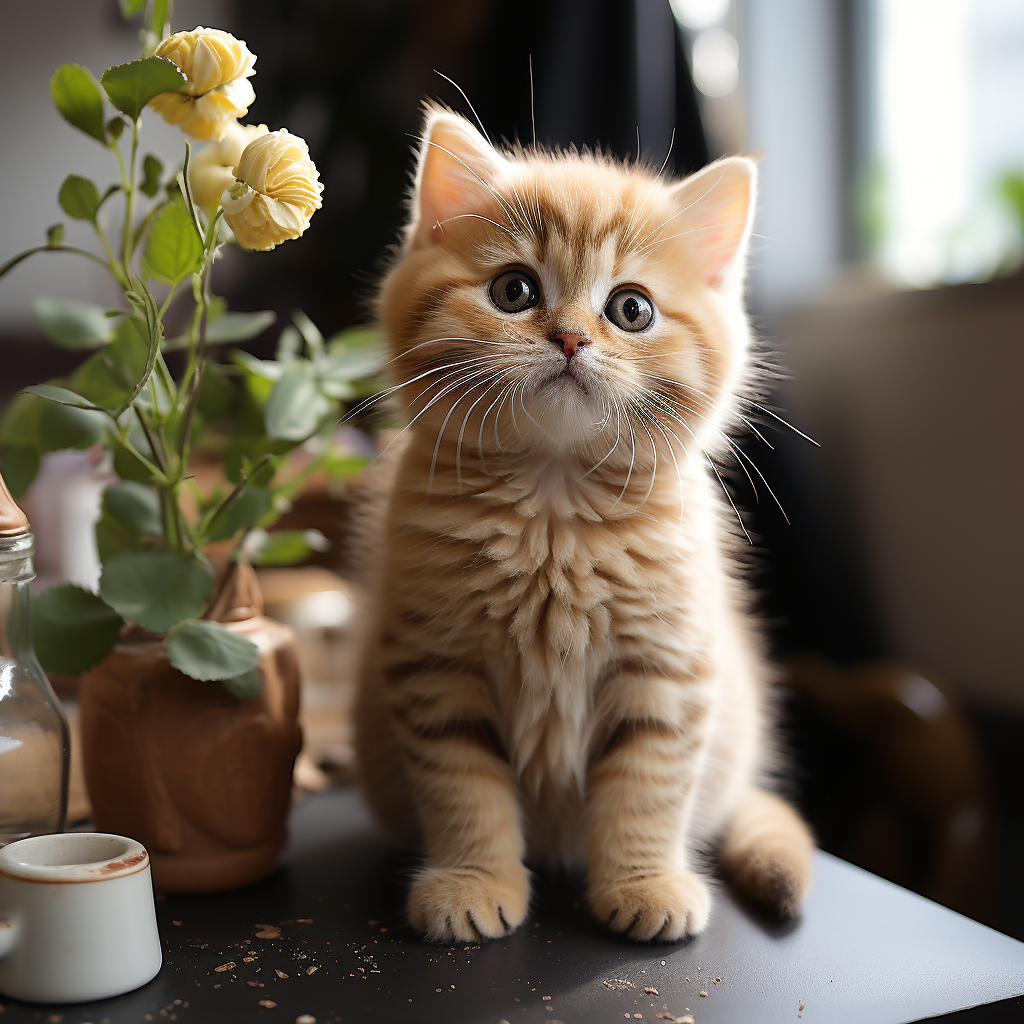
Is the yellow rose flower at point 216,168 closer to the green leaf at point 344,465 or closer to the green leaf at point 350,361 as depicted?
the green leaf at point 350,361

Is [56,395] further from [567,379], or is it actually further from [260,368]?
[567,379]

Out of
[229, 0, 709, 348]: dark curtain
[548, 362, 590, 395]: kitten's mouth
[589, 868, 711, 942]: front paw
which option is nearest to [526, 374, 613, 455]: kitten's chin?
[548, 362, 590, 395]: kitten's mouth

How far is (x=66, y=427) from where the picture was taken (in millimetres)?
750

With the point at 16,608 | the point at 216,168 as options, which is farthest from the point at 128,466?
the point at 216,168

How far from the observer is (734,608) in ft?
3.42

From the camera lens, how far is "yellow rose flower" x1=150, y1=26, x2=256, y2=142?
63cm

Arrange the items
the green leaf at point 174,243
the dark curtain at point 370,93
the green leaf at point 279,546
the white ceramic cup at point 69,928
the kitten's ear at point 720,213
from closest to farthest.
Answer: the white ceramic cup at point 69,928 → the green leaf at point 174,243 → the kitten's ear at point 720,213 → the green leaf at point 279,546 → the dark curtain at point 370,93

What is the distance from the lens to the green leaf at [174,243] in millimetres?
655

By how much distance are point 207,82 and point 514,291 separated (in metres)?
0.26

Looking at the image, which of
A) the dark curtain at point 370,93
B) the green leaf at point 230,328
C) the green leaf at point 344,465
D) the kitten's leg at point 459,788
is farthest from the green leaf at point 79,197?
the dark curtain at point 370,93

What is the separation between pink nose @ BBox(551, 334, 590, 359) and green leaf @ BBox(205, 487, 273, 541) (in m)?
0.27

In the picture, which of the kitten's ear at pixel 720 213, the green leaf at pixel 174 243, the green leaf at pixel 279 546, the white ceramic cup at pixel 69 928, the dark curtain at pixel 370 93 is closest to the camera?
the white ceramic cup at pixel 69 928

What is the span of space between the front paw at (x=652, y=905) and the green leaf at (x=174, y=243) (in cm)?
56

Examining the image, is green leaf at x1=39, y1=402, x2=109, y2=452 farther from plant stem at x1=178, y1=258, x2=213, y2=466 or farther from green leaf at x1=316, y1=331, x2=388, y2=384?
green leaf at x1=316, y1=331, x2=388, y2=384
